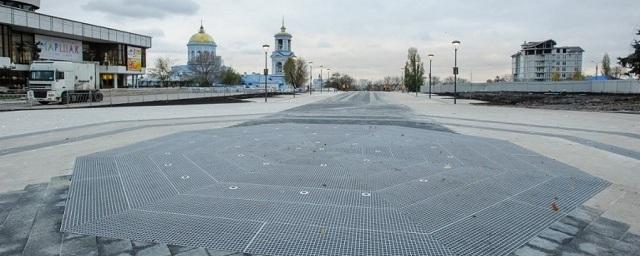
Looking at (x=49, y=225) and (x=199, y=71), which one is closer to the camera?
→ (x=49, y=225)

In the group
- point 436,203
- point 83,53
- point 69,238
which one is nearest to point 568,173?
point 436,203

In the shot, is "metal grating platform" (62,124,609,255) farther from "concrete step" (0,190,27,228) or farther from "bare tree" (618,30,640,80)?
"bare tree" (618,30,640,80)

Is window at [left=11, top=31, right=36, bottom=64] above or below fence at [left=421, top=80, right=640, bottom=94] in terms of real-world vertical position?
above

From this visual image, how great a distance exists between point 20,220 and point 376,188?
4.48 m

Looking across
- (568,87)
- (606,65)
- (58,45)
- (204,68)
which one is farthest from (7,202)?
(606,65)

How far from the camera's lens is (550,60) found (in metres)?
145

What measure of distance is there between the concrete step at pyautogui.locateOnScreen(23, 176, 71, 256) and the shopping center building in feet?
178

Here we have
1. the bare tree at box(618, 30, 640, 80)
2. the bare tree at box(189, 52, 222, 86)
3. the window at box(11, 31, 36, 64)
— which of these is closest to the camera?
the bare tree at box(618, 30, 640, 80)

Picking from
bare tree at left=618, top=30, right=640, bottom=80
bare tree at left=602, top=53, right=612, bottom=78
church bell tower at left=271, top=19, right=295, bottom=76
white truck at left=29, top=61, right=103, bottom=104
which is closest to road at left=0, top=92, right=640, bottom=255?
white truck at left=29, top=61, right=103, bottom=104

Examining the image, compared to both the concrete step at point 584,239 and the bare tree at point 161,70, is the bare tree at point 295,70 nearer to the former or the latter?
the bare tree at point 161,70

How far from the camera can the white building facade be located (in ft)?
471

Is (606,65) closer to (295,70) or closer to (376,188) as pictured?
(295,70)

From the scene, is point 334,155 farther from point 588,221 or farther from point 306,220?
point 588,221

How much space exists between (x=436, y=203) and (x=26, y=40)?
81.1 meters
